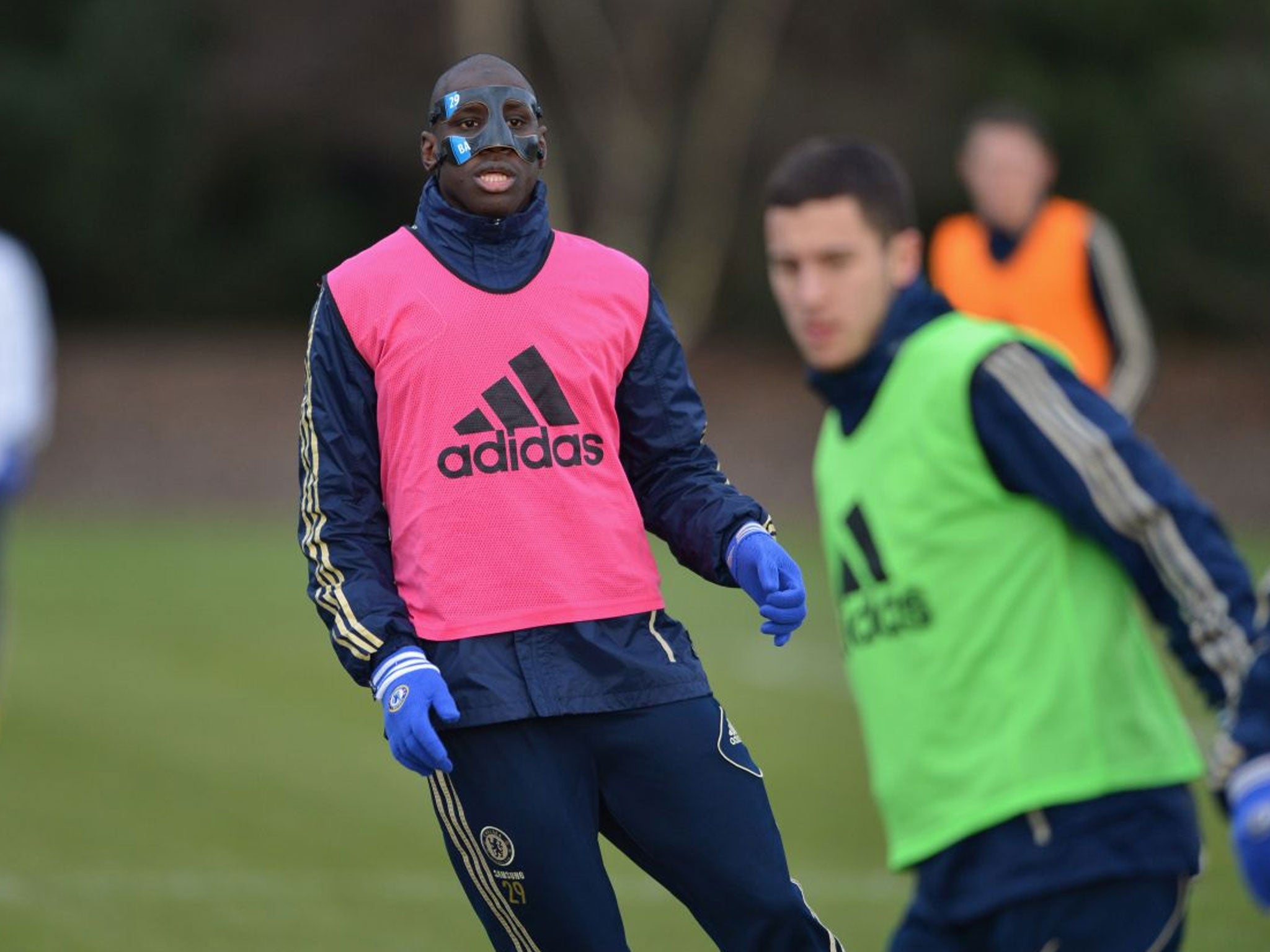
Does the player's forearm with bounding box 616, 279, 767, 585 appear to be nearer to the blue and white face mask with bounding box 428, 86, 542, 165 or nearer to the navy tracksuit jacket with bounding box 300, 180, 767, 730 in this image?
the navy tracksuit jacket with bounding box 300, 180, 767, 730

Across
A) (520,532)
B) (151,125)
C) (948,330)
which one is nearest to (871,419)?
(948,330)

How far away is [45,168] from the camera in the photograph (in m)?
28.5

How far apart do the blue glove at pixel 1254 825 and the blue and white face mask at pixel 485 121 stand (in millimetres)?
1590

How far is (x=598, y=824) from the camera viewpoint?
3531mm

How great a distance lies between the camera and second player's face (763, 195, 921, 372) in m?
4.23

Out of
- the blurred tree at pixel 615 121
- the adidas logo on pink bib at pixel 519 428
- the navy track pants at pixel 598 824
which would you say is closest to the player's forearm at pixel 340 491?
the adidas logo on pink bib at pixel 519 428

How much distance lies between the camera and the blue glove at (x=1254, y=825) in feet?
8.87

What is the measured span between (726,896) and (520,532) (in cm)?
70

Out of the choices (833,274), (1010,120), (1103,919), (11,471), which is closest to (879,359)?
(833,274)

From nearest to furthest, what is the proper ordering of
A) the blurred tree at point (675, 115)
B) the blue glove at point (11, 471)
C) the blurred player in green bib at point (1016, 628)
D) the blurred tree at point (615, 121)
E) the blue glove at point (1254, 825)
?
the blue glove at point (1254, 825) → the blurred player in green bib at point (1016, 628) → the blue glove at point (11, 471) → the blurred tree at point (615, 121) → the blurred tree at point (675, 115)

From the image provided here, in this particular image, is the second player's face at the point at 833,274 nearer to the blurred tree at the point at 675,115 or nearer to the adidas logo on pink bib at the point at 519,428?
the adidas logo on pink bib at the point at 519,428

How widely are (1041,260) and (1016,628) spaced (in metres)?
5.55

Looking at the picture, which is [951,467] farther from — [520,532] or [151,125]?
[151,125]

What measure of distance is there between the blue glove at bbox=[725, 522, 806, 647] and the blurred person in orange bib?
557cm
